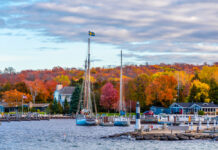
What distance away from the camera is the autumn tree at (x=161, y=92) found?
355 feet

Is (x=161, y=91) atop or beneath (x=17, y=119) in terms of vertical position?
atop

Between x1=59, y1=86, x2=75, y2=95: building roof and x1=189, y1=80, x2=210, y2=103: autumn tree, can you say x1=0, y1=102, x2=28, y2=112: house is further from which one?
x1=189, y1=80, x2=210, y2=103: autumn tree

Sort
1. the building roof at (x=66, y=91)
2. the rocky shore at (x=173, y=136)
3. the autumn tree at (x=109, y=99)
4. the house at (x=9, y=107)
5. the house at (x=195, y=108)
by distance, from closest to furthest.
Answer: the rocky shore at (x=173, y=136)
the house at (x=195, y=108)
the autumn tree at (x=109, y=99)
the house at (x=9, y=107)
the building roof at (x=66, y=91)

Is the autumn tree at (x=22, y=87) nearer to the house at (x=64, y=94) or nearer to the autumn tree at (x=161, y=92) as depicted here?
the house at (x=64, y=94)

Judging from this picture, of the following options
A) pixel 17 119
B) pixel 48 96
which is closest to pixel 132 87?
pixel 17 119

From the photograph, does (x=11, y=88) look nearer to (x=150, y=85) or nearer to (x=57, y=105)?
(x=57, y=105)

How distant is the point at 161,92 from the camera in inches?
4259

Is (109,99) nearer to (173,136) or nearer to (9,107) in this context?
(9,107)

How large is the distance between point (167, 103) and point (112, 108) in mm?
18113

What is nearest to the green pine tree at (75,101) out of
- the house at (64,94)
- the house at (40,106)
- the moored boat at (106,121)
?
the house at (40,106)

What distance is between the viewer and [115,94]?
12050 cm

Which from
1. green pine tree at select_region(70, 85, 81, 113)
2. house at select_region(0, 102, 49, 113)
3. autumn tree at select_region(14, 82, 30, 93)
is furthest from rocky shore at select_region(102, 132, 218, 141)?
autumn tree at select_region(14, 82, 30, 93)

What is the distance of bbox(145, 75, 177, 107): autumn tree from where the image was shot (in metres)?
108

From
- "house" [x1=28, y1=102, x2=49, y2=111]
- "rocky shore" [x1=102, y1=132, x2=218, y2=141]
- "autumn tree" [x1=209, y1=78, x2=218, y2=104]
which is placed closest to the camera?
"rocky shore" [x1=102, y1=132, x2=218, y2=141]
